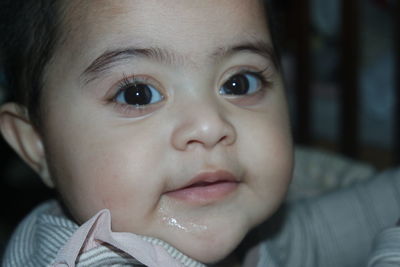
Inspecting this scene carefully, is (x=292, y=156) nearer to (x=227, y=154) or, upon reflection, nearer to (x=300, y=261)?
(x=227, y=154)

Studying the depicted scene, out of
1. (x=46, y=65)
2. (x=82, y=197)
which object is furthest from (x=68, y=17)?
(x=82, y=197)

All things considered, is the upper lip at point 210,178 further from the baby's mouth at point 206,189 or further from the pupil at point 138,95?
the pupil at point 138,95

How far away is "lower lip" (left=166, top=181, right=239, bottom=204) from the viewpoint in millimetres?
676

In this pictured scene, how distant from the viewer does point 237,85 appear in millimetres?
741

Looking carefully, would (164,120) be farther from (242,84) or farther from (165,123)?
(242,84)

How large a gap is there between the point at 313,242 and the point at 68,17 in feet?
2.08

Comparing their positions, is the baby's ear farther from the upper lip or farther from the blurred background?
the blurred background

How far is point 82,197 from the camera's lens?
0.71 metres

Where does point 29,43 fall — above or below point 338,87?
above

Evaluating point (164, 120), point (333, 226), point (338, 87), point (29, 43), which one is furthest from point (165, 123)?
point (338, 87)

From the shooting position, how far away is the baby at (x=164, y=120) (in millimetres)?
663

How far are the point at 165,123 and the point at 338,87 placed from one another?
4.02ft

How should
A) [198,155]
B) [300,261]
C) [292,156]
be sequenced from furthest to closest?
[300,261]
[292,156]
[198,155]

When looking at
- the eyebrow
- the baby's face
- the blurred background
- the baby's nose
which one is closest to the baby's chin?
the baby's face
